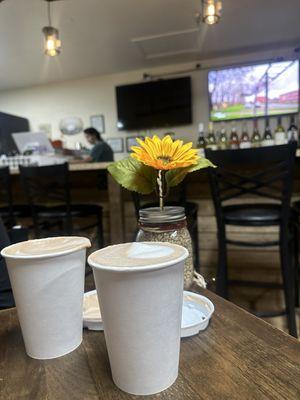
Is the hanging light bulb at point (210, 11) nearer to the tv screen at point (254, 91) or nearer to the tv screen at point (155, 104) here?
the tv screen at point (254, 91)

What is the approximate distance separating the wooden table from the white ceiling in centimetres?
314

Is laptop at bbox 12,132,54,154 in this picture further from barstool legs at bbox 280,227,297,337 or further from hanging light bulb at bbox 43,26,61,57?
barstool legs at bbox 280,227,297,337

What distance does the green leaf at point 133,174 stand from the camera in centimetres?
61

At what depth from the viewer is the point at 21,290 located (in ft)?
1.41

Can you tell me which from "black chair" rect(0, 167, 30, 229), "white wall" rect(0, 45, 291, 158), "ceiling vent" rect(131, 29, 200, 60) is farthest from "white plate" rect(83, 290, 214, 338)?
"white wall" rect(0, 45, 291, 158)

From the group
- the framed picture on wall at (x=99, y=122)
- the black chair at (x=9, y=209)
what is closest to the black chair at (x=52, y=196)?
the black chair at (x=9, y=209)

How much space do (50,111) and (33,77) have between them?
65cm

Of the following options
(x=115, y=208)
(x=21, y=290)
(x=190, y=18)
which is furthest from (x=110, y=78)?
(x=21, y=290)

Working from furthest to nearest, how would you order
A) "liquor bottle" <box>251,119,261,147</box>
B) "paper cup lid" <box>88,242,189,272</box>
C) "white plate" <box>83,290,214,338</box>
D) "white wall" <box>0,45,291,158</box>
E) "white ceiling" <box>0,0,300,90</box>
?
1. "white wall" <box>0,45,291,158</box>
2. "white ceiling" <box>0,0,300,90</box>
3. "liquor bottle" <box>251,119,261,147</box>
4. "white plate" <box>83,290,214,338</box>
5. "paper cup lid" <box>88,242,189,272</box>

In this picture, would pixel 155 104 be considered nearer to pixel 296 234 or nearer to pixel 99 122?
pixel 99 122

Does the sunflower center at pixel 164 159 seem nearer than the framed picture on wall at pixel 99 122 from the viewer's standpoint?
Yes

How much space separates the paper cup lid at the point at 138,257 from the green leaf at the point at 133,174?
0.66ft

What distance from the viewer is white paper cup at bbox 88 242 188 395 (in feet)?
1.12

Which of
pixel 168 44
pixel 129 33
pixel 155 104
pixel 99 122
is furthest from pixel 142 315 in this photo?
pixel 99 122
